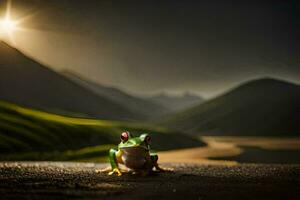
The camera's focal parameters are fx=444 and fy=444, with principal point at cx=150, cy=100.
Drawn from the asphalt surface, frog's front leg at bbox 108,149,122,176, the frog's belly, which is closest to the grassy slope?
frog's front leg at bbox 108,149,122,176

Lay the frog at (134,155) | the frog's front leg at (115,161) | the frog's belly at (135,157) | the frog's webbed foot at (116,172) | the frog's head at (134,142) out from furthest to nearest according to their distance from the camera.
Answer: the frog's front leg at (115,161)
the frog's webbed foot at (116,172)
the frog's belly at (135,157)
the frog at (134,155)
the frog's head at (134,142)

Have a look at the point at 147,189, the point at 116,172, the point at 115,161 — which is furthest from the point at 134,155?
the point at 147,189

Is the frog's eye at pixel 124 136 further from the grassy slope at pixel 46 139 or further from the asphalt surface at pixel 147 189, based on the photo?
the grassy slope at pixel 46 139

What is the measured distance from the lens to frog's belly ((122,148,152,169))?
23547 mm

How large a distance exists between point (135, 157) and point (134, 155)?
8.7 inches

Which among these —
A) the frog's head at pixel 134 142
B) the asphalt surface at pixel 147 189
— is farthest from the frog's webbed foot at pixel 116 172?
the asphalt surface at pixel 147 189

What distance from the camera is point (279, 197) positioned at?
1605 cm

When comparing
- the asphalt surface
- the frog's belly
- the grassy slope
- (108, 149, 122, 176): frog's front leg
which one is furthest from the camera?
the grassy slope

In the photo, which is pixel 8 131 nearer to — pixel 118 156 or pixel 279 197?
pixel 118 156

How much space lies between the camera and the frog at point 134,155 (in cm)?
2344

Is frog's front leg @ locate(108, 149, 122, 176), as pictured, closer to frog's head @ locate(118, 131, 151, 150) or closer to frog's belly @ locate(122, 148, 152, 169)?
frog's belly @ locate(122, 148, 152, 169)

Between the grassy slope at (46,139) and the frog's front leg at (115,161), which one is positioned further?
the grassy slope at (46,139)

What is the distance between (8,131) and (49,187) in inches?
1652

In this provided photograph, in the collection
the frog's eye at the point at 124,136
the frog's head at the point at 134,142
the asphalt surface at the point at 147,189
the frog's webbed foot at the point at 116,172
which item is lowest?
the asphalt surface at the point at 147,189
